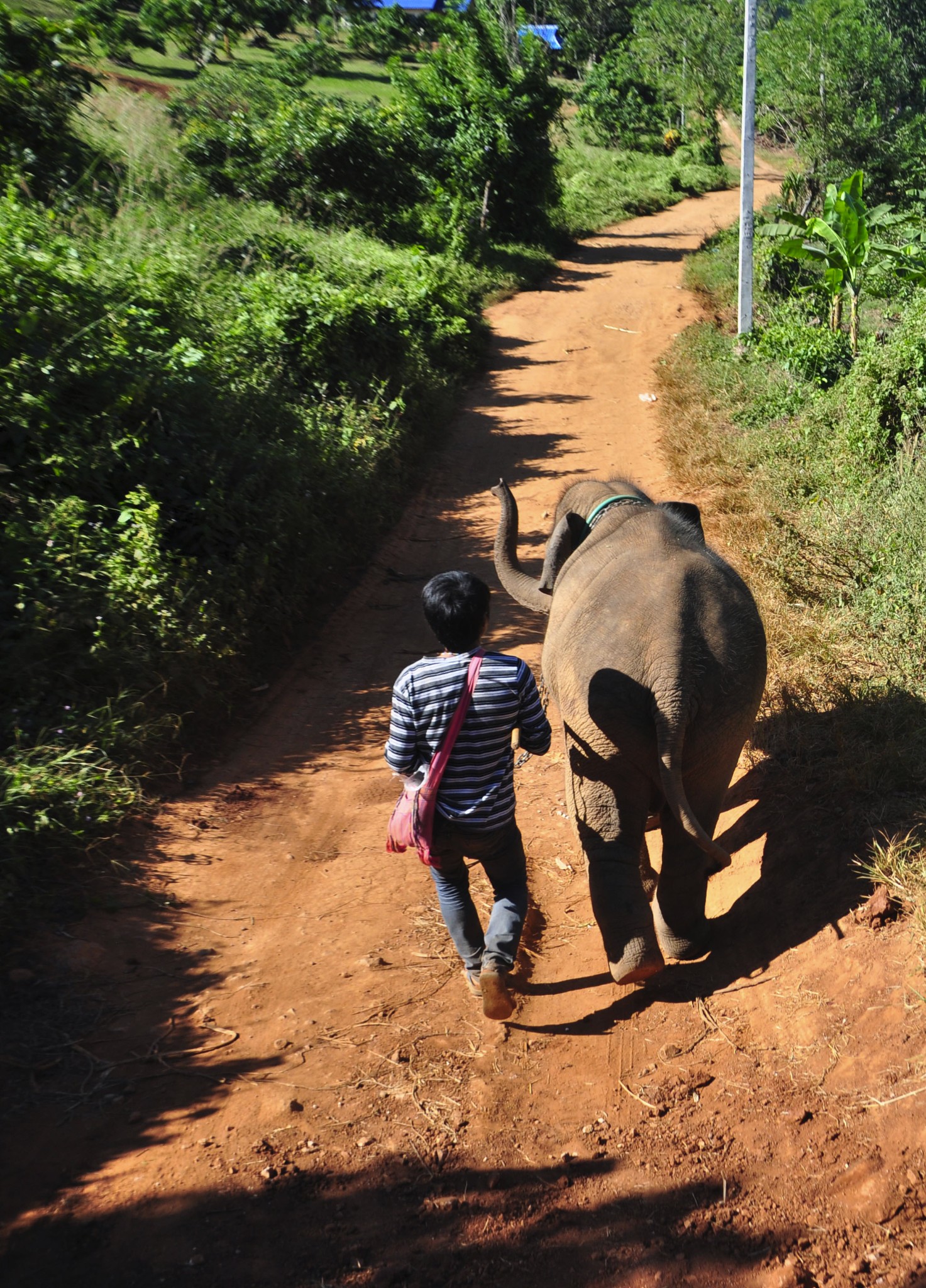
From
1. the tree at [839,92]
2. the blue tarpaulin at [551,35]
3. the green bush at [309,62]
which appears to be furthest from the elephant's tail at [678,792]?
the blue tarpaulin at [551,35]

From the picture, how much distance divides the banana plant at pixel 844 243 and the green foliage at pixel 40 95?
8597 mm

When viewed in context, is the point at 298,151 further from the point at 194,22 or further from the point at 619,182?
the point at 194,22

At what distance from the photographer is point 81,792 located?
4.80m

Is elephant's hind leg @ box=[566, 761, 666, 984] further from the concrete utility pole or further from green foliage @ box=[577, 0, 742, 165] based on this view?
green foliage @ box=[577, 0, 742, 165]

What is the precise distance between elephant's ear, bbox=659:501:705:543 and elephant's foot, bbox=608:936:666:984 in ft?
6.15

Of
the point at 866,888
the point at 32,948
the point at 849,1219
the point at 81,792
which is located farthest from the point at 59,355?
the point at 849,1219

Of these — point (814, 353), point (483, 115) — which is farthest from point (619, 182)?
point (814, 353)

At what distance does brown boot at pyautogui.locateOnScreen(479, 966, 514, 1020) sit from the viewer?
358 cm

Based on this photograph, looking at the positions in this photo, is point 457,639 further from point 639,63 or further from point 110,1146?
point 639,63

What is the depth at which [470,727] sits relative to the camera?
3.38m

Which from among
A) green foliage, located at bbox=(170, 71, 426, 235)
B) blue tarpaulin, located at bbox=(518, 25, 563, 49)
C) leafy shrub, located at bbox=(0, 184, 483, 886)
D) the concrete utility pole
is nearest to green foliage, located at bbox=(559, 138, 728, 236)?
green foliage, located at bbox=(170, 71, 426, 235)

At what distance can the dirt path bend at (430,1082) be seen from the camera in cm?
280

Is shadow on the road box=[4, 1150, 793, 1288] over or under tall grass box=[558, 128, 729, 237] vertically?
under

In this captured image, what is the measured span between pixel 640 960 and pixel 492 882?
0.63 meters
